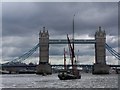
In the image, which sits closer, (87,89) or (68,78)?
(87,89)

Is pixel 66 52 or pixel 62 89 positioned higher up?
pixel 66 52

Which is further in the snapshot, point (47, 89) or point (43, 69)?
point (43, 69)

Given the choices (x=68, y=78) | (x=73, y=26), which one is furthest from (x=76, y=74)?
(x=73, y=26)

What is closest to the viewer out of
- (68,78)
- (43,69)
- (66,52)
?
(68,78)

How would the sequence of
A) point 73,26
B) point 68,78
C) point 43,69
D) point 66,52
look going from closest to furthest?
point 68,78
point 73,26
point 66,52
point 43,69

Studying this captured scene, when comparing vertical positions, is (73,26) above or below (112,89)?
above

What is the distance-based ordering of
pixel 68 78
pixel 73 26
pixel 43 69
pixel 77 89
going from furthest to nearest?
pixel 43 69, pixel 73 26, pixel 68 78, pixel 77 89

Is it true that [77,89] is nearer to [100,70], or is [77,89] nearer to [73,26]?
[73,26]

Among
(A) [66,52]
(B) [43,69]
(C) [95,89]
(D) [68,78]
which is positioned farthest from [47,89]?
(B) [43,69]

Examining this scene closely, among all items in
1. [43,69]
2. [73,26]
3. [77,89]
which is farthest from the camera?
[43,69]

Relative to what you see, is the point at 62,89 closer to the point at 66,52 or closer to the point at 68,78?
the point at 68,78

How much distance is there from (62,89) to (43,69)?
132289 millimetres

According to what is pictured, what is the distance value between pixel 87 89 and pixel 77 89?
1.63 metres

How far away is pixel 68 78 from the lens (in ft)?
381
